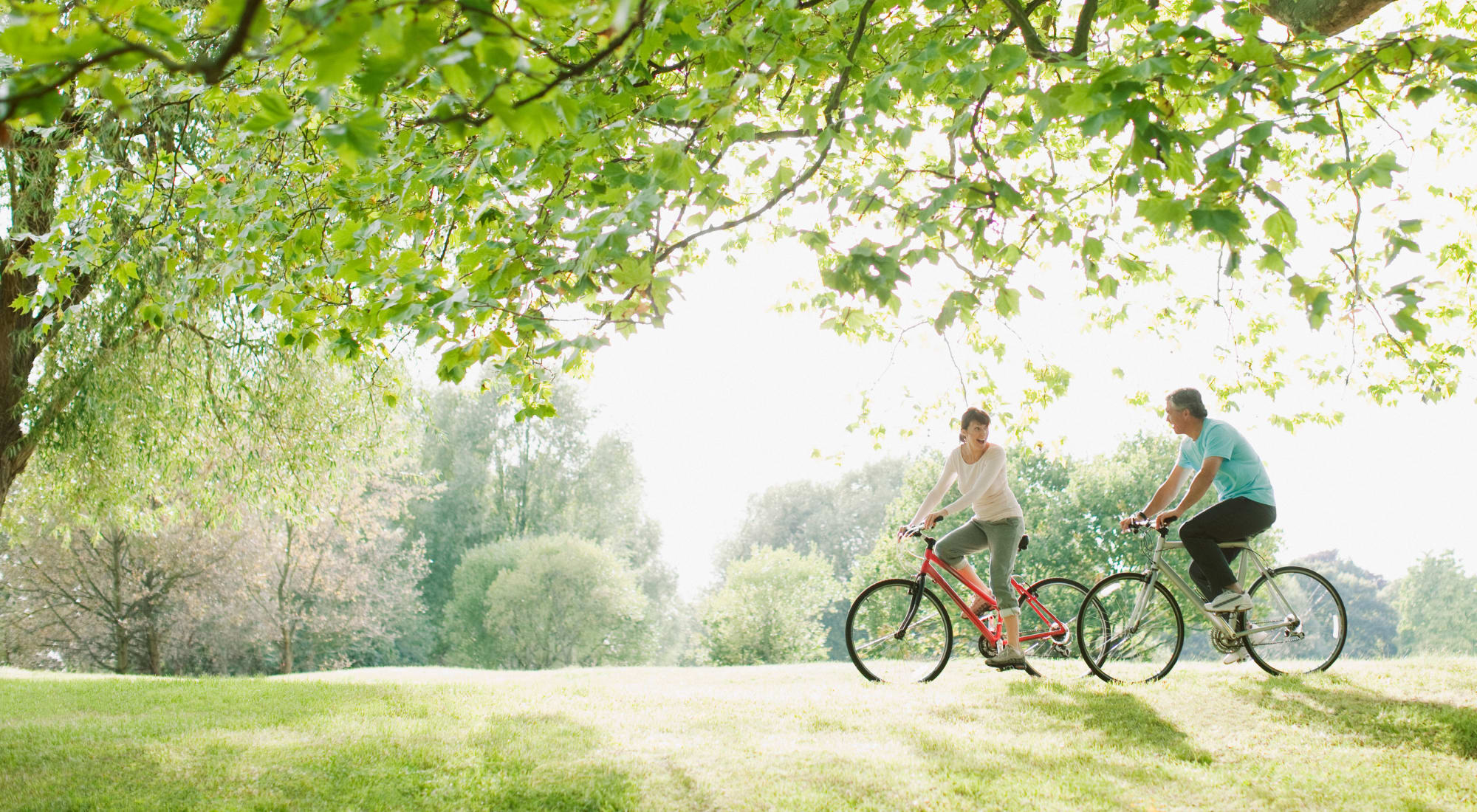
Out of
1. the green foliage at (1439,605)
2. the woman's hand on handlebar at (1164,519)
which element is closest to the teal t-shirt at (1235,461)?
the woman's hand on handlebar at (1164,519)

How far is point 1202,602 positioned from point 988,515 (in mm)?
1640

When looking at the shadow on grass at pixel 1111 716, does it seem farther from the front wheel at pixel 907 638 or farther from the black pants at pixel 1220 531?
the black pants at pixel 1220 531

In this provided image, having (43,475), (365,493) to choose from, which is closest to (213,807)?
(43,475)

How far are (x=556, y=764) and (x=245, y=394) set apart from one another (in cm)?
838

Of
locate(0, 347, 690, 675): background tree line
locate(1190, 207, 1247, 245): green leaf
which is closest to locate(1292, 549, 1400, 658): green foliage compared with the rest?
locate(0, 347, 690, 675): background tree line

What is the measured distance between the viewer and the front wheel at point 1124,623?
661cm

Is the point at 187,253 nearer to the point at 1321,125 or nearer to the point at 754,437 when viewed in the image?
the point at 1321,125

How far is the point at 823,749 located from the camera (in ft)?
17.0

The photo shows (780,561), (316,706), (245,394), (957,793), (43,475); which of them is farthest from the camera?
(780,561)

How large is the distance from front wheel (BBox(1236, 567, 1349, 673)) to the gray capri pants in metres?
1.62

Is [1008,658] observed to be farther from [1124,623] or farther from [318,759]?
[318,759]

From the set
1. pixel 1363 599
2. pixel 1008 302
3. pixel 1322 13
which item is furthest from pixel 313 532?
pixel 1363 599

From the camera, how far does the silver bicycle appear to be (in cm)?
639

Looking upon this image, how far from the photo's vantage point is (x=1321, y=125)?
3.49 meters
